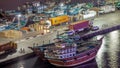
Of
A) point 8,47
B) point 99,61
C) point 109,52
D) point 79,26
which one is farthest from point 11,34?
point 99,61

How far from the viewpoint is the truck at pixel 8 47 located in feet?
75.0

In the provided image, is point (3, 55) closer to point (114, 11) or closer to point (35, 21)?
point (35, 21)

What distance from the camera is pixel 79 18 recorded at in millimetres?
31344

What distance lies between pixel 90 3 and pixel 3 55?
16163 millimetres

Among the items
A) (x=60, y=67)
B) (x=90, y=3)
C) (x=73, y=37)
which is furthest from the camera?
(x=90, y=3)

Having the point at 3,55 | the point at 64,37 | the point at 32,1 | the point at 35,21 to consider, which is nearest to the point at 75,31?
the point at 64,37

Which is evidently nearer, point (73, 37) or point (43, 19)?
point (73, 37)

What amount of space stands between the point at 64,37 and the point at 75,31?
2.40 metres

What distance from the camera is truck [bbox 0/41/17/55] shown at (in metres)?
22.9

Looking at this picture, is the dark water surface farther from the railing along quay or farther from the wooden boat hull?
the railing along quay

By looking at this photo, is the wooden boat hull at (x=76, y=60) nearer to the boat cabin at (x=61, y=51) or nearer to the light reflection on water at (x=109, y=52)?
the boat cabin at (x=61, y=51)

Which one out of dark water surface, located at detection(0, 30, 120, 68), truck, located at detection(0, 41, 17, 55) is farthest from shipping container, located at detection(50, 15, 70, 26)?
truck, located at detection(0, 41, 17, 55)

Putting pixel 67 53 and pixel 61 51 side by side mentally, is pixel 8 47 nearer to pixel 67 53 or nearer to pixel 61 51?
pixel 61 51

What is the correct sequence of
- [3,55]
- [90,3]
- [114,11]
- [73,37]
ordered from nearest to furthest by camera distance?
1. [3,55]
2. [73,37]
3. [114,11]
4. [90,3]
